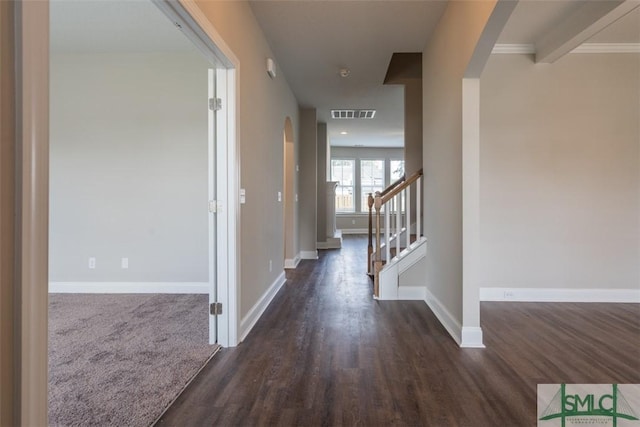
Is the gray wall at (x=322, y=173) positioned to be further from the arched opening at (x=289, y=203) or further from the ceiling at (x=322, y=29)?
the ceiling at (x=322, y=29)

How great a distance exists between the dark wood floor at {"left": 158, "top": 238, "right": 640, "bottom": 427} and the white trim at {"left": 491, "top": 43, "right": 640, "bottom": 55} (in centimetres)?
258

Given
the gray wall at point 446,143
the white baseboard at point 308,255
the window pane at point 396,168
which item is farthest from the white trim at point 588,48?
the window pane at point 396,168

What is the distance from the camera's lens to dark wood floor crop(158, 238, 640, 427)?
5.27 ft

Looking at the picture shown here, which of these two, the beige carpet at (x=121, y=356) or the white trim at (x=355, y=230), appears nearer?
the beige carpet at (x=121, y=356)

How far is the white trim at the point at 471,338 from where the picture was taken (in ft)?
7.68

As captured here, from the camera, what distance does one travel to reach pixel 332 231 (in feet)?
25.0

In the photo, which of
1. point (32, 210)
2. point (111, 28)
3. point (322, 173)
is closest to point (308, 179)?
point (322, 173)

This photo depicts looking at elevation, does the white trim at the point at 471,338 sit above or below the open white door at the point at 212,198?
below

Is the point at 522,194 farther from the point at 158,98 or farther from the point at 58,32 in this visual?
the point at 58,32

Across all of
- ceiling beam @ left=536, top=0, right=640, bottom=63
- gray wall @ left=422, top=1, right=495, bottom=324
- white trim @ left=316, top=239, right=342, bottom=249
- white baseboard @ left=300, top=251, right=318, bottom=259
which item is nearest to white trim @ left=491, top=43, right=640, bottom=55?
ceiling beam @ left=536, top=0, right=640, bottom=63

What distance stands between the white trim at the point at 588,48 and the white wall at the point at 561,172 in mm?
66

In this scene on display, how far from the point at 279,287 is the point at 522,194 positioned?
9.37 feet

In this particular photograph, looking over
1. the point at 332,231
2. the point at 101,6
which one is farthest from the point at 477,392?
the point at 332,231

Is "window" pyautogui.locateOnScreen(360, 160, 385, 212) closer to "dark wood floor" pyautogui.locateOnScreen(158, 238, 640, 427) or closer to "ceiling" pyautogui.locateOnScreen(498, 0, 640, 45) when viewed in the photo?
"ceiling" pyautogui.locateOnScreen(498, 0, 640, 45)
